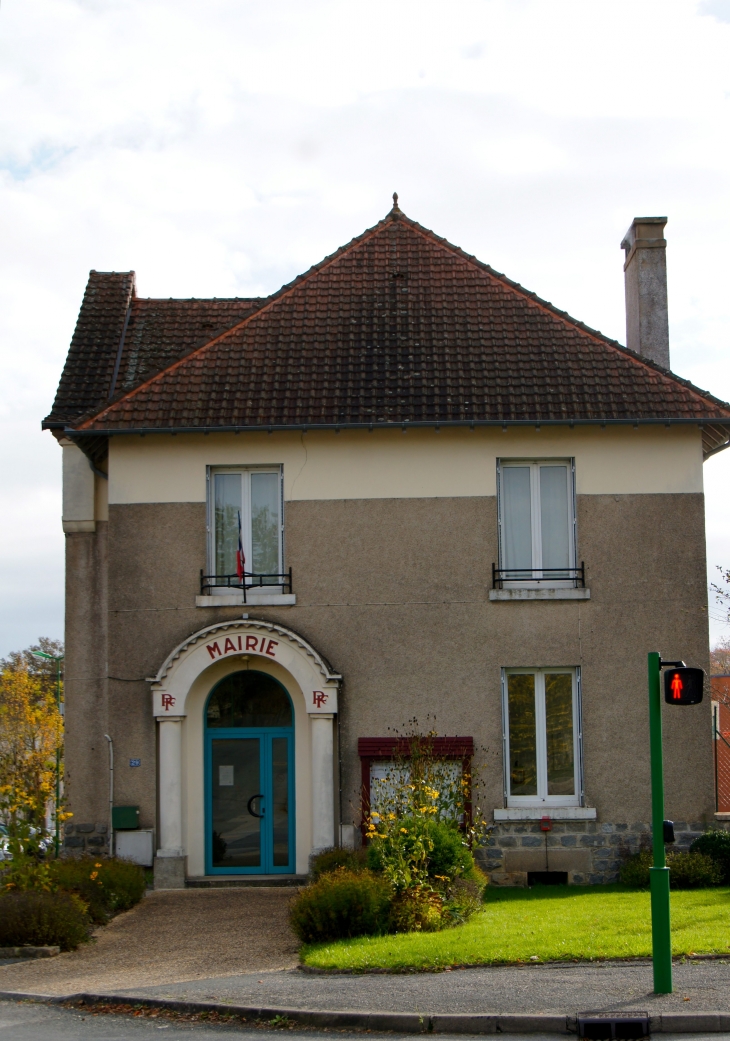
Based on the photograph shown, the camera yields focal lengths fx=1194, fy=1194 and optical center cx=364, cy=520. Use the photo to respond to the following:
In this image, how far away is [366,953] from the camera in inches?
438

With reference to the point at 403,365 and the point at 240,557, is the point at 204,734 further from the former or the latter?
the point at 403,365

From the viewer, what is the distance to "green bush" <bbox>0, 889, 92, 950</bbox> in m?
12.5

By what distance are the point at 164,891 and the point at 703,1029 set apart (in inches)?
367

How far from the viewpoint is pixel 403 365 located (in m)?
17.8

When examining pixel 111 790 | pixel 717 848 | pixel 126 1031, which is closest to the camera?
pixel 126 1031

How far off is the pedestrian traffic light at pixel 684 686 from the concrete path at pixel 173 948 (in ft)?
15.1

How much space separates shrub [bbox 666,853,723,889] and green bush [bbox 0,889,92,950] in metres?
7.61

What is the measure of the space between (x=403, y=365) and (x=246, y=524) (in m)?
3.33

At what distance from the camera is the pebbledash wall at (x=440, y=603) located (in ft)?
55.1

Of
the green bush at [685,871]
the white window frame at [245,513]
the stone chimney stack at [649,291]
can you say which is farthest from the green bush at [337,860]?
the stone chimney stack at [649,291]

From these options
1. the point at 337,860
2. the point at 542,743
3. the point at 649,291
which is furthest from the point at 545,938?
Answer: the point at 649,291

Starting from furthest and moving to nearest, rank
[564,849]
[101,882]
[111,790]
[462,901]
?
[111,790] → [564,849] → [101,882] → [462,901]

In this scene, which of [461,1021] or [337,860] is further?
[337,860]

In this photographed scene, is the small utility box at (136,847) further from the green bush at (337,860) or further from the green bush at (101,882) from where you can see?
the green bush at (337,860)
